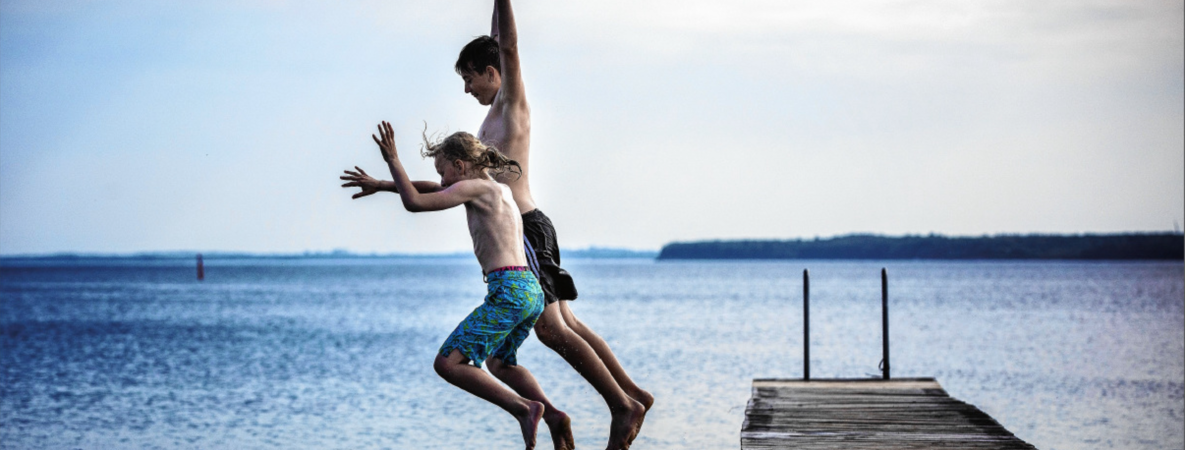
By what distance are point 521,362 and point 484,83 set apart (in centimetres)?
1830

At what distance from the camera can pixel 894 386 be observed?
413 inches

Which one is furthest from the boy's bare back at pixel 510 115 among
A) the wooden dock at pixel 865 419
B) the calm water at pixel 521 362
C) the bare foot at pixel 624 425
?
the calm water at pixel 521 362

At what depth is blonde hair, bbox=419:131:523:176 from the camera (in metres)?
4.95

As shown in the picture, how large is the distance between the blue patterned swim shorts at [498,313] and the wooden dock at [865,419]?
2444 mm

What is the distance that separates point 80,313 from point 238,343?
2261cm

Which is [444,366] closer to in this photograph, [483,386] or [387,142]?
[483,386]

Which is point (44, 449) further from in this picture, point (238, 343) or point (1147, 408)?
point (238, 343)

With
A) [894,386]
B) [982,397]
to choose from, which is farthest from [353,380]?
[894,386]

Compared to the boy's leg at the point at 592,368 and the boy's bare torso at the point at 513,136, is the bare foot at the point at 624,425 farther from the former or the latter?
the boy's bare torso at the point at 513,136

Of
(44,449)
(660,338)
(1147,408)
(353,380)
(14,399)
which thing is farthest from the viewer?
(660,338)

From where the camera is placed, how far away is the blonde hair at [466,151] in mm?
4953

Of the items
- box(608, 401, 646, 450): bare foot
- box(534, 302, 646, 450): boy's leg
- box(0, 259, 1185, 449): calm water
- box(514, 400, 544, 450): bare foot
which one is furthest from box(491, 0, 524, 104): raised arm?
box(0, 259, 1185, 449): calm water

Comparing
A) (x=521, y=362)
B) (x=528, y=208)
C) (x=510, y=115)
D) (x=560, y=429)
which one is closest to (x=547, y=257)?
(x=528, y=208)

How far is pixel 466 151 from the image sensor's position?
495 cm
